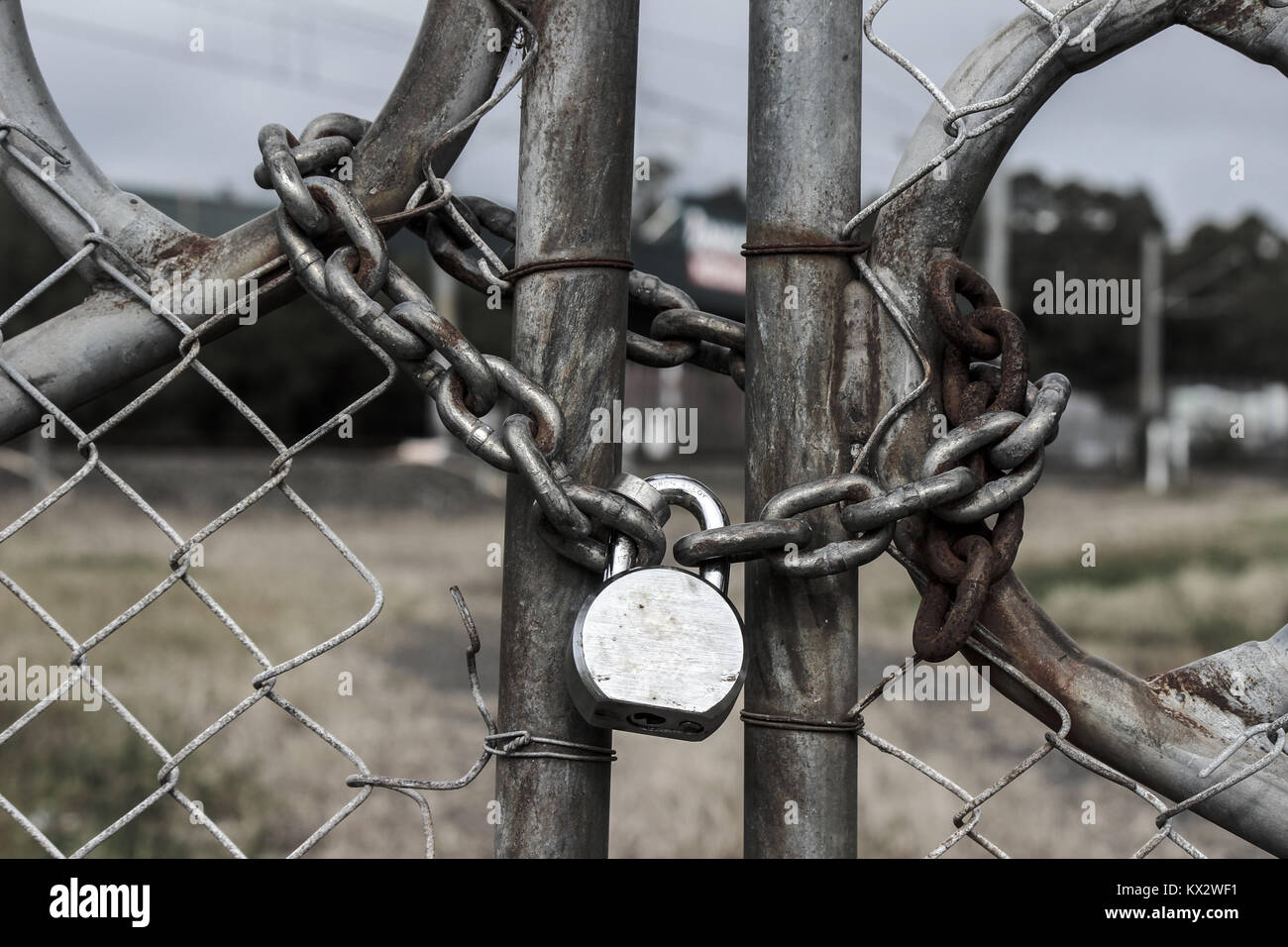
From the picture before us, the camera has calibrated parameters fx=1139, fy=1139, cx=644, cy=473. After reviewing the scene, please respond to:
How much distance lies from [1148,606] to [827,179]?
643cm

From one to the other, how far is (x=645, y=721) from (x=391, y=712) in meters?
3.54

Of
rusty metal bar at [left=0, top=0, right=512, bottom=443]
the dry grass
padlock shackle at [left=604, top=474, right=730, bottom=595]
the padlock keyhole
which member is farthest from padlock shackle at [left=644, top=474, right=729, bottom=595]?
the dry grass

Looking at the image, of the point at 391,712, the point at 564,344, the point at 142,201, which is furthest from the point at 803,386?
the point at 391,712

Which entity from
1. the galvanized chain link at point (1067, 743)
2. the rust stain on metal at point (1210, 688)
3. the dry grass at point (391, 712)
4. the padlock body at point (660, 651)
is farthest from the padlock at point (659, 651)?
the dry grass at point (391, 712)

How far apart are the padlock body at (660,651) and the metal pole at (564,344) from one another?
2.9 inches

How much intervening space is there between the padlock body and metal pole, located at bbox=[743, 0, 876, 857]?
0.29 ft

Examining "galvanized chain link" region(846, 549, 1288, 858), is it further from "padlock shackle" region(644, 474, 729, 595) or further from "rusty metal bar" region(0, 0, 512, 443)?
"rusty metal bar" region(0, 0, 512, 443)

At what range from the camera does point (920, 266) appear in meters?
0.83

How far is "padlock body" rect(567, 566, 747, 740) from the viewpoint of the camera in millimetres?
745

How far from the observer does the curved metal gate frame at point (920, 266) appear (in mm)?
807

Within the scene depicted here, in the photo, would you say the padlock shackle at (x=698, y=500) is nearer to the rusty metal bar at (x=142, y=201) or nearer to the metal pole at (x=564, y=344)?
the metal pole at (x=564, y=344)

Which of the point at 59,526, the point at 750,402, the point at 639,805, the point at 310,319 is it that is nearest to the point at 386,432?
the point at 310,319

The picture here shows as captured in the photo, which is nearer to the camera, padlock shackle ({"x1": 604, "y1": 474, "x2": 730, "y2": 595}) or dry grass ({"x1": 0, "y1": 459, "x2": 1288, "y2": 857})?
padlock shackle ({"x1": 604, "y1": 474, "x2": 730, "y2": 595})

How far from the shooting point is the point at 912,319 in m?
0.83
